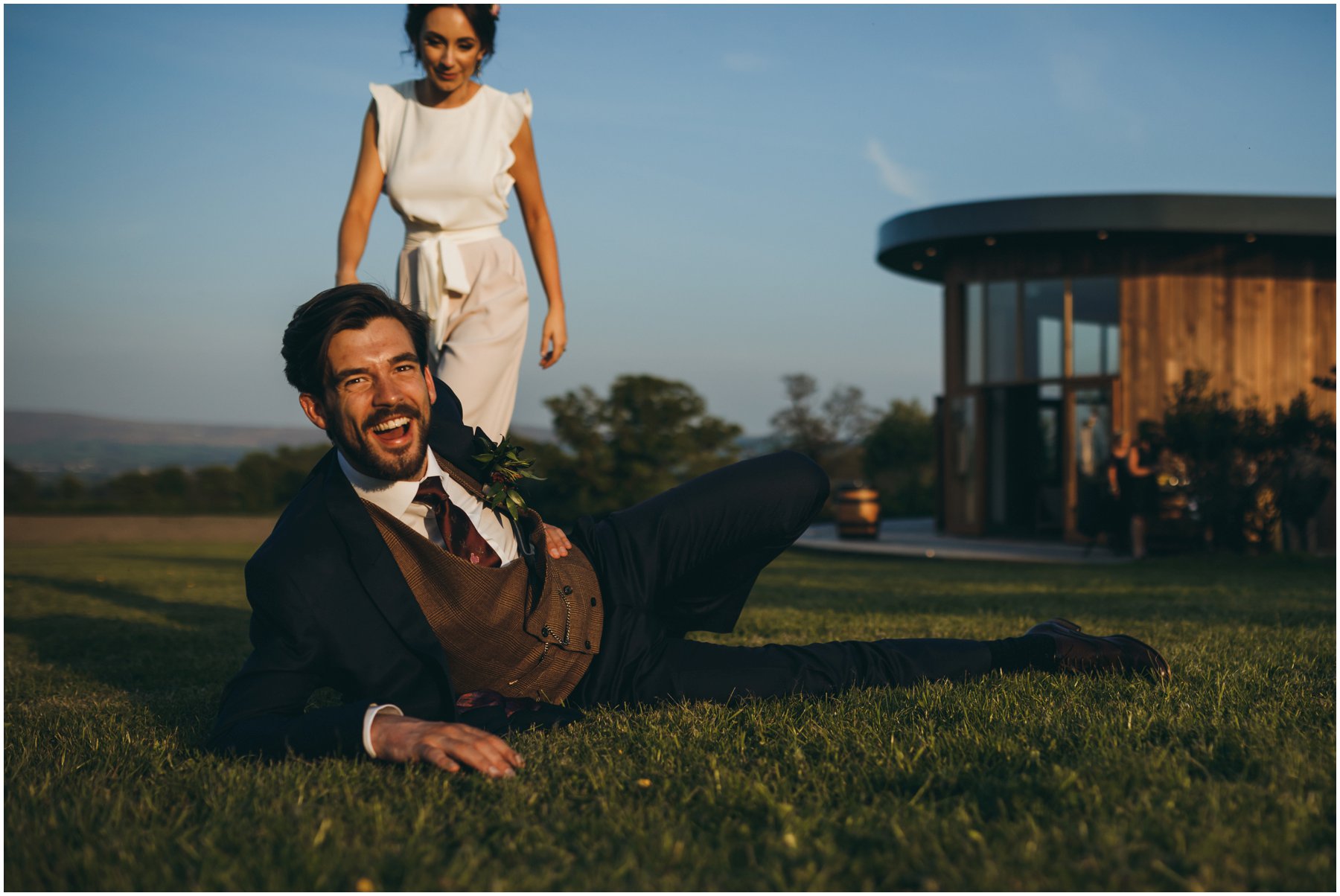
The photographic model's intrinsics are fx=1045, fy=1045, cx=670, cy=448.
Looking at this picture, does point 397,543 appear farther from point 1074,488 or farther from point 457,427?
point 1074,488

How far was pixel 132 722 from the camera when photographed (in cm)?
321

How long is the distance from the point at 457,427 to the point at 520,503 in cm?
34

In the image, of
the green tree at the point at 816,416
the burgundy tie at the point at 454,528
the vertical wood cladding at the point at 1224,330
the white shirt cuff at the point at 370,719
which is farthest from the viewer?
the green tree at the point at 816,416

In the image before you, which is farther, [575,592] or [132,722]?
[132,722]

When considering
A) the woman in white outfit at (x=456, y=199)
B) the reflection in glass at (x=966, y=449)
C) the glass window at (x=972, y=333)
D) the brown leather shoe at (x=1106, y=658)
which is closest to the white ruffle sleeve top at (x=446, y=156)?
the woman in white outfit at (x=456, y=199)

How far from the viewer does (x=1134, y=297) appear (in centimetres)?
1614

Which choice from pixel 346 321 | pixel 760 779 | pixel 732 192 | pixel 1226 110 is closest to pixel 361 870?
pixel 760 779

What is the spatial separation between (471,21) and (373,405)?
1917 millimetres

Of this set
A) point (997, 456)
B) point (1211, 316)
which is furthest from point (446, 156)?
point (997, 456)

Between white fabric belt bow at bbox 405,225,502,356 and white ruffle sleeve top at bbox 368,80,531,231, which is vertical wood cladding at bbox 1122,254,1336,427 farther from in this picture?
white fabric belt bow at bbox 405,225,502,356

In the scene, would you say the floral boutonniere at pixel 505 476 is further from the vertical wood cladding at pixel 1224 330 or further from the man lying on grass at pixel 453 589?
the vertical wood cladding at pixel 1224 330

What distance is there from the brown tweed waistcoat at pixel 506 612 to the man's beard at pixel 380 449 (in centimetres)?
11

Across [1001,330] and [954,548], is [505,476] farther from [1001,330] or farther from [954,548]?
[1001,330]

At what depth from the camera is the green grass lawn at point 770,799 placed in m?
1.70
